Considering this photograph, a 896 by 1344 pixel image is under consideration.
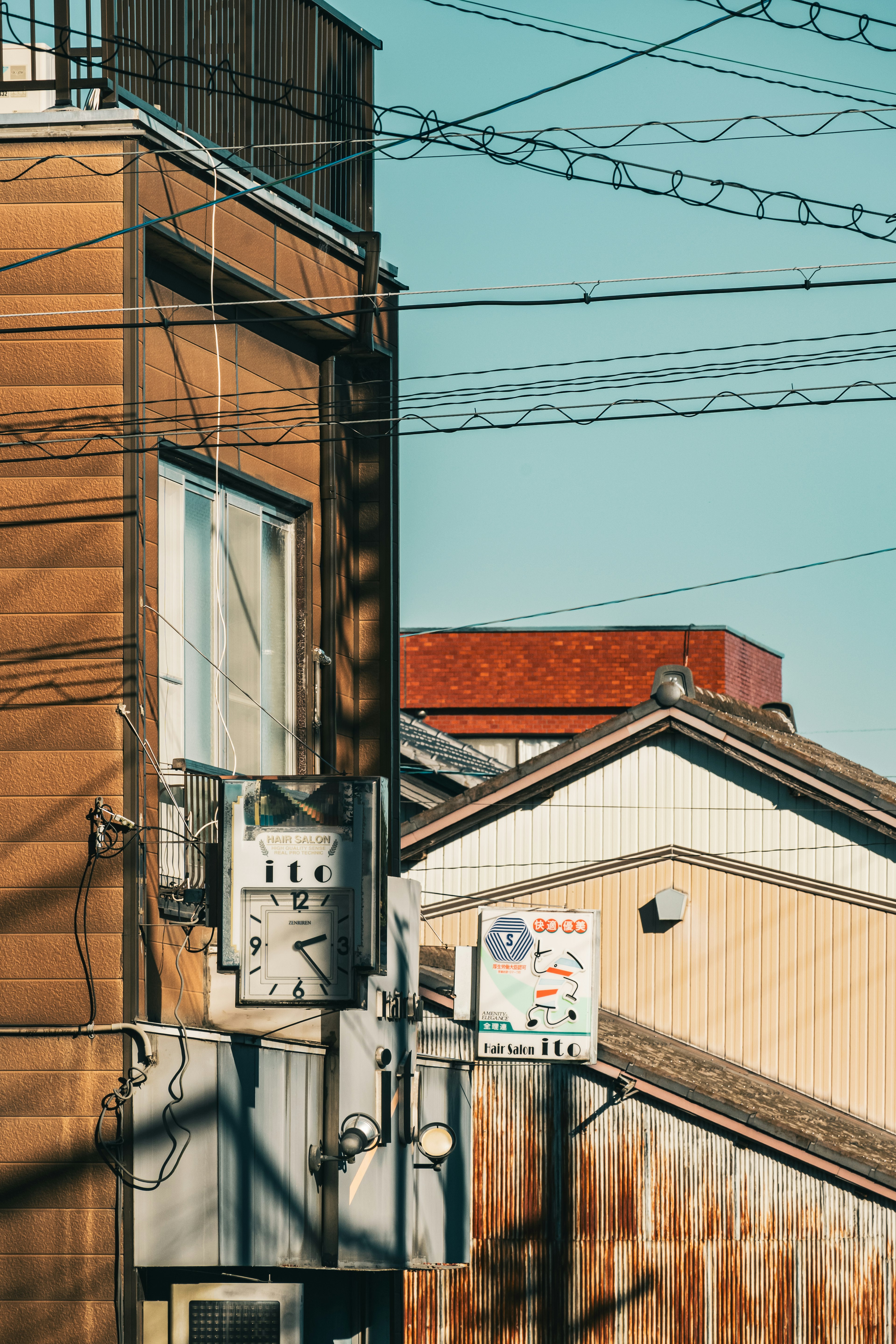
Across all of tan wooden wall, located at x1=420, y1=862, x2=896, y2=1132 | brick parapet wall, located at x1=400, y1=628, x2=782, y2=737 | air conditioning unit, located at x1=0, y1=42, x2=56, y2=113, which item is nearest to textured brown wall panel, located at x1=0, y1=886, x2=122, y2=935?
air conditioning unit, located at x1=0, y1=42, x2=56, y2=113

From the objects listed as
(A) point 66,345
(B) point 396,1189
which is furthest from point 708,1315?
(A) point 66,345

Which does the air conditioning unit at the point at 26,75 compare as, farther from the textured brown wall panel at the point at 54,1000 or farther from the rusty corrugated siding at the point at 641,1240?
the rusty corrugated siding at the point at 641,1240

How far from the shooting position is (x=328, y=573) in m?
12.5

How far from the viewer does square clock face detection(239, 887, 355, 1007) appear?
945 cm

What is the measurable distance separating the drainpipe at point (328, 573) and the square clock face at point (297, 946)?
279cm

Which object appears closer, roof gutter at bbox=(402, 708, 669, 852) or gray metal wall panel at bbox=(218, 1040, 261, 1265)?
gray metal wall panel at bbox=(218, 1040, 261, 1265)

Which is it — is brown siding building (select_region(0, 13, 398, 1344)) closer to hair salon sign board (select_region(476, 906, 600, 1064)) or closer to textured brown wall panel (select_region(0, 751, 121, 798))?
textured brown wall panel (select_region(0, 751, 121, 798))

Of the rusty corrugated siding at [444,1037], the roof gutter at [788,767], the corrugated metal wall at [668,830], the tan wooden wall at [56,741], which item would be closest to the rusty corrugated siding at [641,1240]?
the rusty corrugated siding at [444,1037]

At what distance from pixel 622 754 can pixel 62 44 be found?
13.1 metres

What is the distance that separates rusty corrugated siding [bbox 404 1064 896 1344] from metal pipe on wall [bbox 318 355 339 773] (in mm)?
6629

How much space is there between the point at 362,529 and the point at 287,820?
12.7ft

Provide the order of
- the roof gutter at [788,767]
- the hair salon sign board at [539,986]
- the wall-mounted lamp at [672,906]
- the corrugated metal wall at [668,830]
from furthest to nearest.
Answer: the wall-mounted lamp at [672,906] → the corrugated metal wall at [668,830] → the roof gutter at [788,767] → the hair salon sign board at [539,986]

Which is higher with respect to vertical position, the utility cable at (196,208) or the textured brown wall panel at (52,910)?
the utility cable at (196,208)

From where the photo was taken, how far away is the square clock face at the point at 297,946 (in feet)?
31.0
